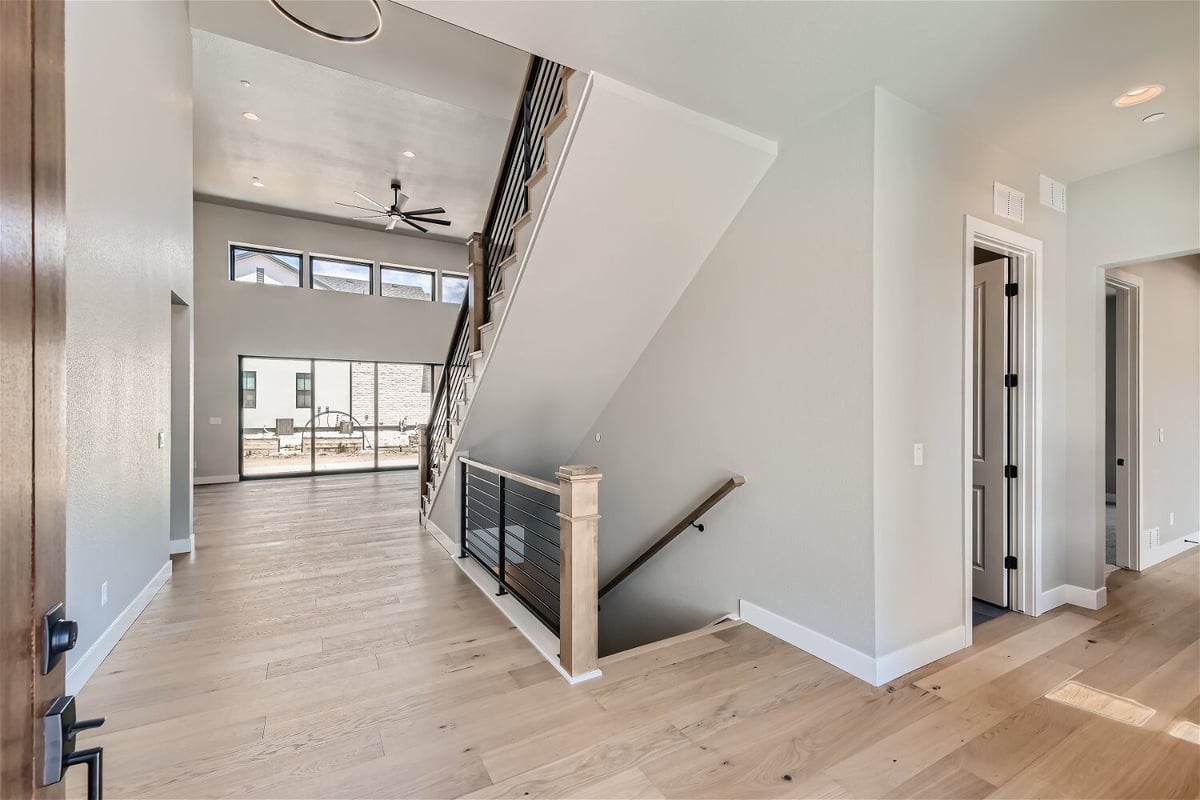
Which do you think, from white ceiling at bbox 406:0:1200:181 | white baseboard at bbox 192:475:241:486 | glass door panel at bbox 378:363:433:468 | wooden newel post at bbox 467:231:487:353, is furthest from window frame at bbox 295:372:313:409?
white ceiling at bbox 406:0:1200:181

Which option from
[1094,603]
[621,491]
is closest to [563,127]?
[621,491]

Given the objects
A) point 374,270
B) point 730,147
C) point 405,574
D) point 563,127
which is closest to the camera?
point 563,127

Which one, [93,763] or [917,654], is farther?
[917,654]

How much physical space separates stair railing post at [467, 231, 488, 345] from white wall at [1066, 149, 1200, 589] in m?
4.16

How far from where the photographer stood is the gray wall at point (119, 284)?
249 cm

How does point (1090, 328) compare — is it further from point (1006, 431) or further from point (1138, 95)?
point (1138, 95)

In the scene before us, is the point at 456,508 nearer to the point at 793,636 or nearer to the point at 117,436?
the point at 117,436

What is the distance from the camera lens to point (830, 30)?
82.7 inches

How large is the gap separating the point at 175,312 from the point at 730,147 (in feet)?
16.3

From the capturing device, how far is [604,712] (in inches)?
87.4

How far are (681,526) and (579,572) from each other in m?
1.19

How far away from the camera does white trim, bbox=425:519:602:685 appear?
2559 mm

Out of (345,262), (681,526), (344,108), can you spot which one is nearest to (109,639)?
(681,526)

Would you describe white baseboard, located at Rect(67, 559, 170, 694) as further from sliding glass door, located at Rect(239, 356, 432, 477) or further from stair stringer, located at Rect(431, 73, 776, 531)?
sliding glass door, located at Rect(239, 356, 432, 477)
